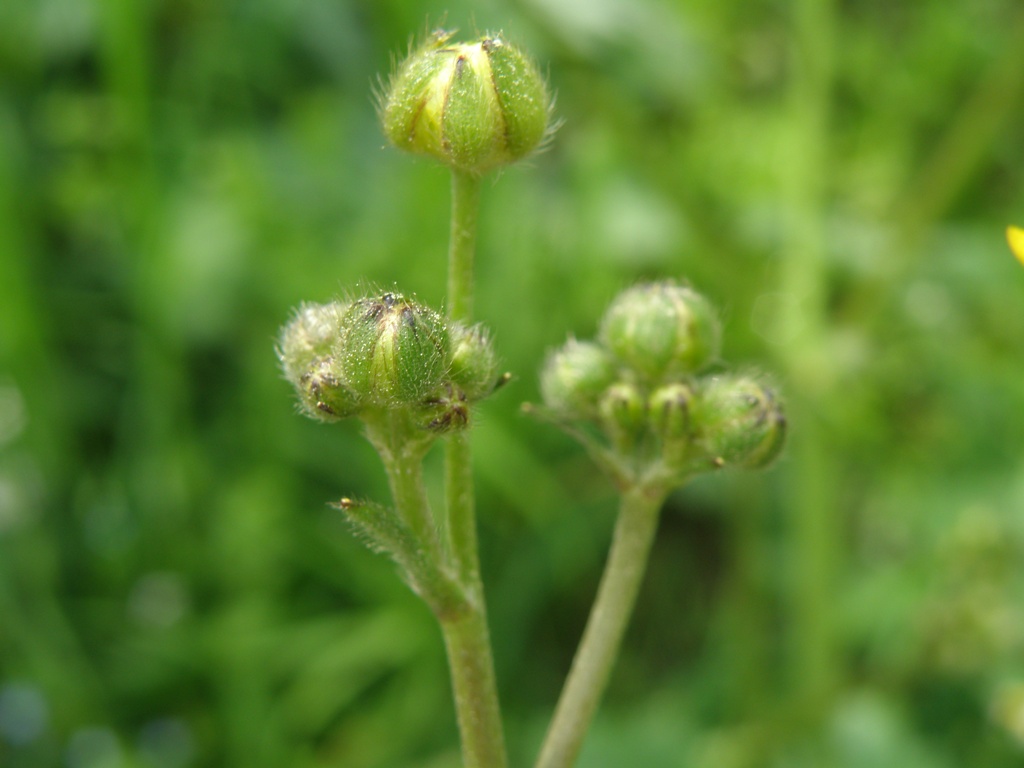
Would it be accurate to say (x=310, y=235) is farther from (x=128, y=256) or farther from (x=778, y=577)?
(x=778, y=577)

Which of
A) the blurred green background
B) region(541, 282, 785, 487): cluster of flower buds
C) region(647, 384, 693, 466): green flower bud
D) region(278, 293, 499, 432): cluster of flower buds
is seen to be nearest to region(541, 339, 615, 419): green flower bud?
region(541, 282, 785, 487): cluster of flower buds

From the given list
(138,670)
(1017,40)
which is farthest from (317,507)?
(1017,40)

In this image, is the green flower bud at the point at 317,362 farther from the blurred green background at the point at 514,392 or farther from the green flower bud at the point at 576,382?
the blurred green background at the point at 514,392

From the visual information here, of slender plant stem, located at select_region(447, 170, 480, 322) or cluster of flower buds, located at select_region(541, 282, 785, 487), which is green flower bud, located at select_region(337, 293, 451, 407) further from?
cluster of flower buds, located at select_region(541, 282, 785, 487)

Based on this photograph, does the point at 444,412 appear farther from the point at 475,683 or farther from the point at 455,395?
the point at 475,683

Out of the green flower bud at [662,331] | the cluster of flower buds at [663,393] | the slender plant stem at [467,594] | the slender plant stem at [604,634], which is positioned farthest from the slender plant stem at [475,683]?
the green flower bud at [662,331]

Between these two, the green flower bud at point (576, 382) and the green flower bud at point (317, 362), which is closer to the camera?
the green flower bud at point (317, 362)
